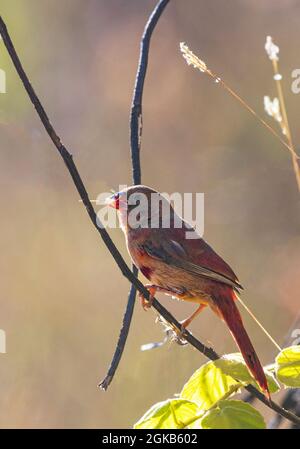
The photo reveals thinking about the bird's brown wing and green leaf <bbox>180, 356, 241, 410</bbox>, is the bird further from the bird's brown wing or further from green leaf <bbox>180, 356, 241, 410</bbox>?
green leaf <bbox>180, 356, 241, 410</bbox>

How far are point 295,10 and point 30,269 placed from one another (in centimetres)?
289

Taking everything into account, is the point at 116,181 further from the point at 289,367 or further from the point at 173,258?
the point at 289,367

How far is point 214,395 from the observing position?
5.23 feet

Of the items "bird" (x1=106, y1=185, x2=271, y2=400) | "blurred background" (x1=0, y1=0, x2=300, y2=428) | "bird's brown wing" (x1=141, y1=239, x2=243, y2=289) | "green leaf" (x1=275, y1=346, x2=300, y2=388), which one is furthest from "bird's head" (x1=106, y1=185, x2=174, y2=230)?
"blurred background" (x1=0, y1=0, x2=300, y2=428)

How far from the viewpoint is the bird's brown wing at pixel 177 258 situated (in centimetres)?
249

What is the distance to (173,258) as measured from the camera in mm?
2564

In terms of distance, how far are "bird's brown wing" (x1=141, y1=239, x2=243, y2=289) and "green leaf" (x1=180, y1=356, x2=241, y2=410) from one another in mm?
849

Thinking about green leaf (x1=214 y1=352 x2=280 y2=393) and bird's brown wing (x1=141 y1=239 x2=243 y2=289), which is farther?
bird's brown wing (x1=141 y1=239 x2=243 y2=289)

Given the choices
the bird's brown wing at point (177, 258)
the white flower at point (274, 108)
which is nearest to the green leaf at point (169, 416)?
the white flower at point (274, 108)

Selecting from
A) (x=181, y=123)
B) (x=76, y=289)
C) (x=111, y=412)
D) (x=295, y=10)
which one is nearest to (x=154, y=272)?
(x=111, y=412)

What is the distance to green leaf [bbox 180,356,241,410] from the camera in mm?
1592

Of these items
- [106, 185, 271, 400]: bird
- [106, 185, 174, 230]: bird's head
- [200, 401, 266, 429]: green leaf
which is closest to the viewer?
[200, 401, 266, 429]: green leaf

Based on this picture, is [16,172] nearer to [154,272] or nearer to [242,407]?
[154,272]

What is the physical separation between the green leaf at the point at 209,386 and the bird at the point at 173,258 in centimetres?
69
